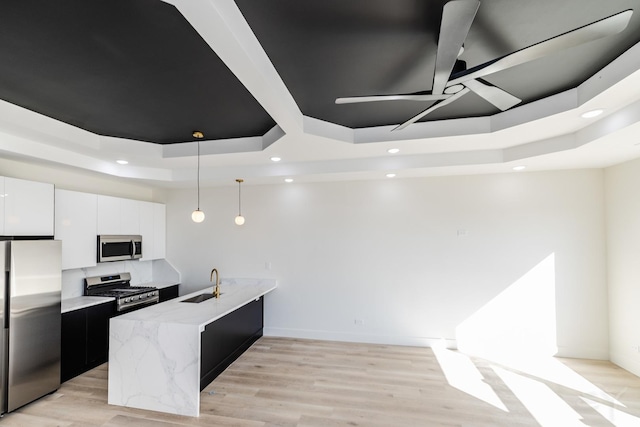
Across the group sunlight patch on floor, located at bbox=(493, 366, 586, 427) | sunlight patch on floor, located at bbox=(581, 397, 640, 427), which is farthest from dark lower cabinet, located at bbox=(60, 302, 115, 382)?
sunlight patch on floor, located at bbox=(581, 397, 640, 427)

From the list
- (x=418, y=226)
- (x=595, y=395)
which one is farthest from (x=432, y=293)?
(x=595, y=395)

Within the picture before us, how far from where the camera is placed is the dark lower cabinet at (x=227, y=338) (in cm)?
324

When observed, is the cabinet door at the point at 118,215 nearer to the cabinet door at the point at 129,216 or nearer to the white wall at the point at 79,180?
the cabinet door at the point at 129,216

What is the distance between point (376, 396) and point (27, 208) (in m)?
3.99

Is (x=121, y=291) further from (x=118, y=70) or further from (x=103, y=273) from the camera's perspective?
(x=118, y=70)

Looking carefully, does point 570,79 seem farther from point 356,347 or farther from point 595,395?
point 356,347

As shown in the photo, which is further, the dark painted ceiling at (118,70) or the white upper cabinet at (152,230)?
the white upper cabinet at (152,230)

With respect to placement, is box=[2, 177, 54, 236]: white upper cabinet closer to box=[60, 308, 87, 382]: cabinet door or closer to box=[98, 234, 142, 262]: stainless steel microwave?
box=[98, 234, 142, 262]: stainless steel microwave

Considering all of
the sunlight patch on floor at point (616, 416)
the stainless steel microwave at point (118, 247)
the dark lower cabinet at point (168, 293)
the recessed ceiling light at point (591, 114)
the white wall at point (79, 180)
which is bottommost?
the sunlight patch on floor at point (616, 416)

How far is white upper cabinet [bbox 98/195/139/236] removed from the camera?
4125mm

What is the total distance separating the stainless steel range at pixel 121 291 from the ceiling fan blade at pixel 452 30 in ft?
14.3

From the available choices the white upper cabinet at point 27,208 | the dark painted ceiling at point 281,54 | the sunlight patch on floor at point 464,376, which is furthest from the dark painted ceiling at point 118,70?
the sunlight patch on floor at point 464,376

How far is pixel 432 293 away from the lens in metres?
4.41

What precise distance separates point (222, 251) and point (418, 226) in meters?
3.13
